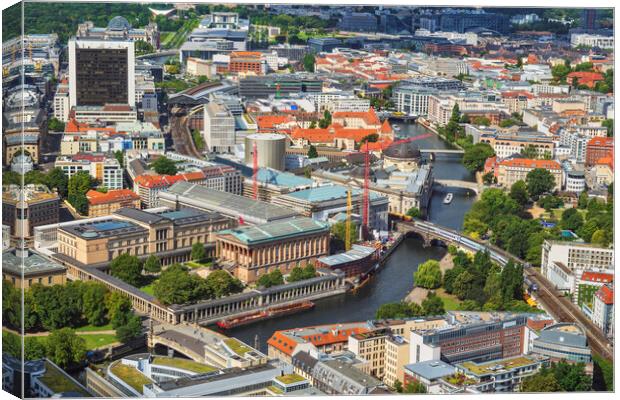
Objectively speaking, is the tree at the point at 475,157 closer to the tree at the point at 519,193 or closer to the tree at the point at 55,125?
the tree at the point at 519,193

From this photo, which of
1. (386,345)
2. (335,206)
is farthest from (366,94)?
(386,345)

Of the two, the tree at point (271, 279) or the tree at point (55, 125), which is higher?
the tree at point (55, 125)

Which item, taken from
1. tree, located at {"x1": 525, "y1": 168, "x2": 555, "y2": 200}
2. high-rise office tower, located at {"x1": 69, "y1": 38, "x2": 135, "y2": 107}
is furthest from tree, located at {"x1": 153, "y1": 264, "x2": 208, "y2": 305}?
high-rise office tower, located at {"x1": 69, "y1": 38, "x2": 135, "y2": 107}

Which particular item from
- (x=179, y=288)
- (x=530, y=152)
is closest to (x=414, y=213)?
(x=530, y=152)

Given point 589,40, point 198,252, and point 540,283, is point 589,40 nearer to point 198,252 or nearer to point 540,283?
point 540,283

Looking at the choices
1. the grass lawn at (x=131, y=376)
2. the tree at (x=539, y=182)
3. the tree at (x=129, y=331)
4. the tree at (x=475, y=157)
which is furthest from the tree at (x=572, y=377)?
the tree at (x=475, y=157)

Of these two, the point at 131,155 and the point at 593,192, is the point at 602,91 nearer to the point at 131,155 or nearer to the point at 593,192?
the point at 593,192
